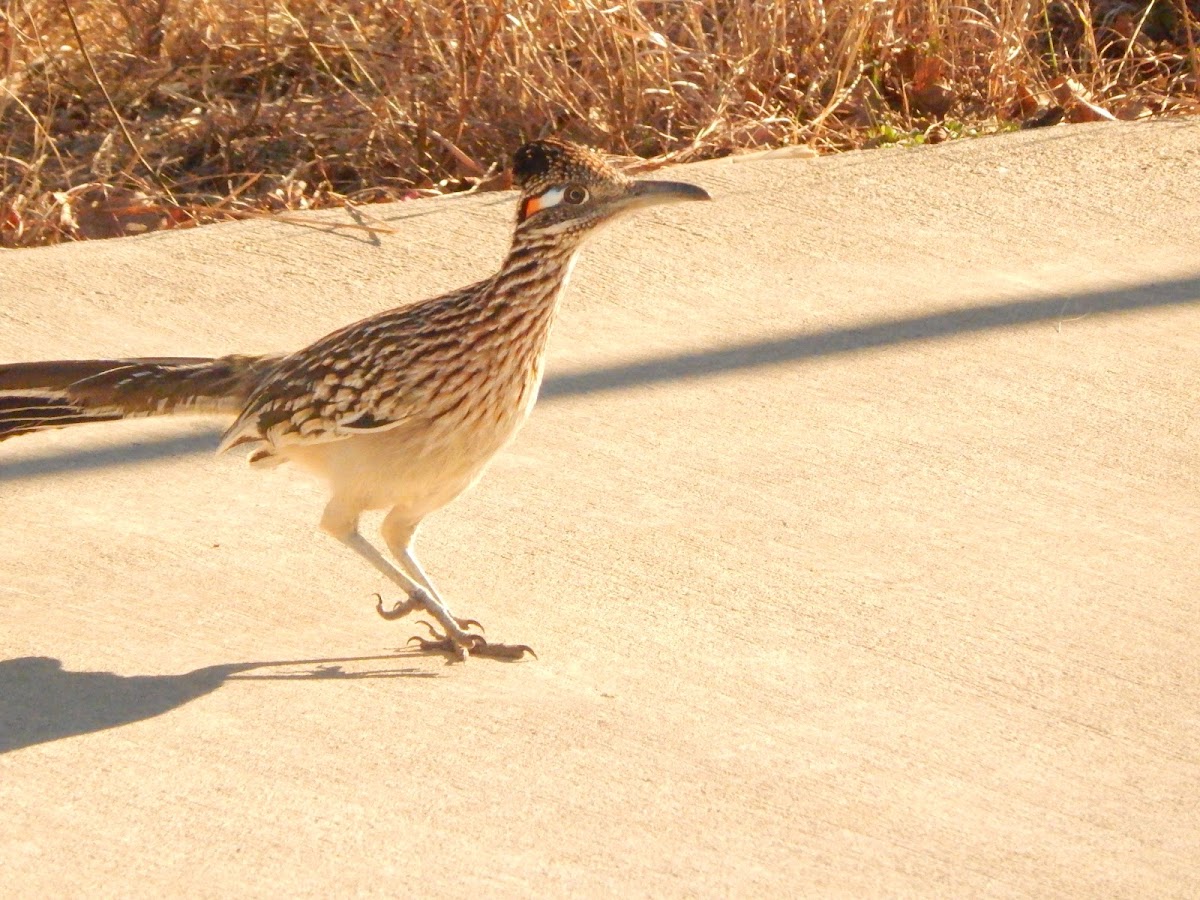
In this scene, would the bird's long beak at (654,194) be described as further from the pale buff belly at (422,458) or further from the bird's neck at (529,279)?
the pale buff belly at (422,458)

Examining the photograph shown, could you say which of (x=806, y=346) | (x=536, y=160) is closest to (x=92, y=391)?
(x=536, y=160)

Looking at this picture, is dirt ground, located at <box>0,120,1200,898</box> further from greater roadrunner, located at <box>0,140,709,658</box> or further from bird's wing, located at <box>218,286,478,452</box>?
bird's wing, located at <box>218,286,478,452</box>

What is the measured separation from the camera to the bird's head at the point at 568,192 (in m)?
4.71

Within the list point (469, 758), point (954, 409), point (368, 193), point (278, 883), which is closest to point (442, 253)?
point (368, 193)

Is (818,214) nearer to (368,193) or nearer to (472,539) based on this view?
(368,193)

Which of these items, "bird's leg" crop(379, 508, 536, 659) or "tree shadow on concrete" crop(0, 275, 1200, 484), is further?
"tree shadow on concrete" crop(0, 275, 1200, 484)

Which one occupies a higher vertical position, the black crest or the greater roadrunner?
the black crest

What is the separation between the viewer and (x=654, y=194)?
188 inches

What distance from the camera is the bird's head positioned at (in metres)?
4.71

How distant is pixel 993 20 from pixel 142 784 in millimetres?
6889

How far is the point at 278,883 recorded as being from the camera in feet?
12.0

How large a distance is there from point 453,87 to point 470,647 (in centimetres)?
461

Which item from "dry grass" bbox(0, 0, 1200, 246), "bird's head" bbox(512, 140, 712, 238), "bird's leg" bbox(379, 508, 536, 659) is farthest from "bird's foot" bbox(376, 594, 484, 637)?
"dry grass" bbox(0, 0, 1200, 246)

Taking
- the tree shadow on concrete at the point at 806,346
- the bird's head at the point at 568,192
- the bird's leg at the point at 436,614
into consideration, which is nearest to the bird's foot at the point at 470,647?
the bird's leg at the point at 436,614
